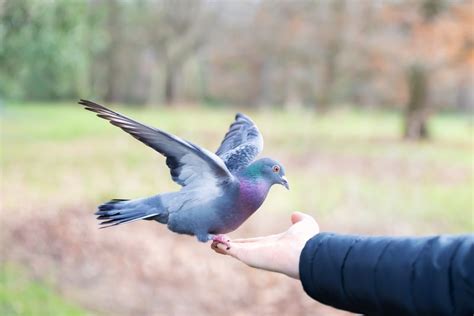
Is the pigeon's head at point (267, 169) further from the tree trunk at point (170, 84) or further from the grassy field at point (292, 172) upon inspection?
the tree trunk at point (170, 84)

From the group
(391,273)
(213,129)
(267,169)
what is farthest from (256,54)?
(391,273)

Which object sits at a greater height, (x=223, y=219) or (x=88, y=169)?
(x=223, y=219)

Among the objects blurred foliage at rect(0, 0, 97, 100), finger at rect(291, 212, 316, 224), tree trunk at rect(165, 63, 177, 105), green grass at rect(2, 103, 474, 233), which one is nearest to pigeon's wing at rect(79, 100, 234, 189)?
finger at rect(291, 212, 316, 224)

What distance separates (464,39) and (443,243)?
14.4 m

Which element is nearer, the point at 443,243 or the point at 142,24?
the point at 443,243

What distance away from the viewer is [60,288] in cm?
696

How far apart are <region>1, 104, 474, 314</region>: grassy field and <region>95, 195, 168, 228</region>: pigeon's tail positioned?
5.07 meters

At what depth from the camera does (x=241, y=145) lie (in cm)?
217

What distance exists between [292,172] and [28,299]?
5.99 meters

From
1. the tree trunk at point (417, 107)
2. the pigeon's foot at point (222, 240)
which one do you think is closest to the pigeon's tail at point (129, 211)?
the pigeon's foot at point (222, 240)

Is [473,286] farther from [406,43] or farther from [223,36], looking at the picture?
[223,36]

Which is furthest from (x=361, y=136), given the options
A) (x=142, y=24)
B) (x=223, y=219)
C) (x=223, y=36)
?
(x=223, y=219)

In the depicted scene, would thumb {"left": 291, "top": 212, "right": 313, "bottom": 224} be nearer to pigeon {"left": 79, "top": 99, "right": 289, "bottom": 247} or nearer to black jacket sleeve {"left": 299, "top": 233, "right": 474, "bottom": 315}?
black jacket sleeve {"left": 299, "top": 233, "right": 474, "bottom": 315}

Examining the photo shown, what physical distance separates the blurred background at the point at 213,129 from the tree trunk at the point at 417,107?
0.04 metres
